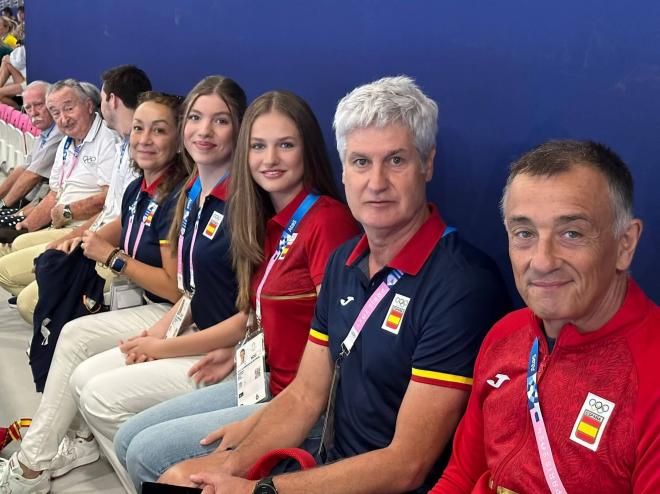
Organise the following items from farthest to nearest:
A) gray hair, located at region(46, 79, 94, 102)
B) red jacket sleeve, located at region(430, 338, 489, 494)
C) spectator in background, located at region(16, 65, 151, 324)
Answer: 1. gray hair, located at region(46, 79, 94, 102)
2. spectator in background, located at region(16, 65, 151, 324)
3. red jacket sleeve, located at region(430, 338, 489, 494)

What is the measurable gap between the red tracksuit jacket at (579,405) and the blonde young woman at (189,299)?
51.8 inches

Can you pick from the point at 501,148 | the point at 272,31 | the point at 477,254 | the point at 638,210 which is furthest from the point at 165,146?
the point at 638,210

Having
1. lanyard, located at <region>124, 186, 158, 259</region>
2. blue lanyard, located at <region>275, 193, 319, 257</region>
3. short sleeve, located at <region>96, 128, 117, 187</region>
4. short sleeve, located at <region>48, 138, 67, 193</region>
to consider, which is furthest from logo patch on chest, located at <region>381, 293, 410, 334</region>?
short sleeve, located at <region>48, 138, 67, 193</region>

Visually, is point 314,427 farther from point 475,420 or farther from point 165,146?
point 165,146

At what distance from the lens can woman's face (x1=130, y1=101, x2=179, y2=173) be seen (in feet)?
11.3

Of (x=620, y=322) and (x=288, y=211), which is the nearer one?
(x=620, y=322)

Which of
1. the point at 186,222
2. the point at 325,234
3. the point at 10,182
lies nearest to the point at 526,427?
the point at 325,234

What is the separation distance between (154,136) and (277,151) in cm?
107

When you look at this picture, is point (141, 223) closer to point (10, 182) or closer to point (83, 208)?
point (83, 208)

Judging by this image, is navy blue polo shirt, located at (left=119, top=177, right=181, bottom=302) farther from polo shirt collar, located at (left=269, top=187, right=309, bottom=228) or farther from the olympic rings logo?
the olympic rings logo

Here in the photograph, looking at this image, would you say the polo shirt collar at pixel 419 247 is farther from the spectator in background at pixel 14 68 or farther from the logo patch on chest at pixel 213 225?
the spectator in background at pixel 14 68

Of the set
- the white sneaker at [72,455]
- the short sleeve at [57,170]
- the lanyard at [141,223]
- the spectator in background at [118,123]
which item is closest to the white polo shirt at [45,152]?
the short sleeve at [57,170]

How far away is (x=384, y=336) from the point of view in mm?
1955

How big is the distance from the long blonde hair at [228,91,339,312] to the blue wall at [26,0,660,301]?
376 mm
